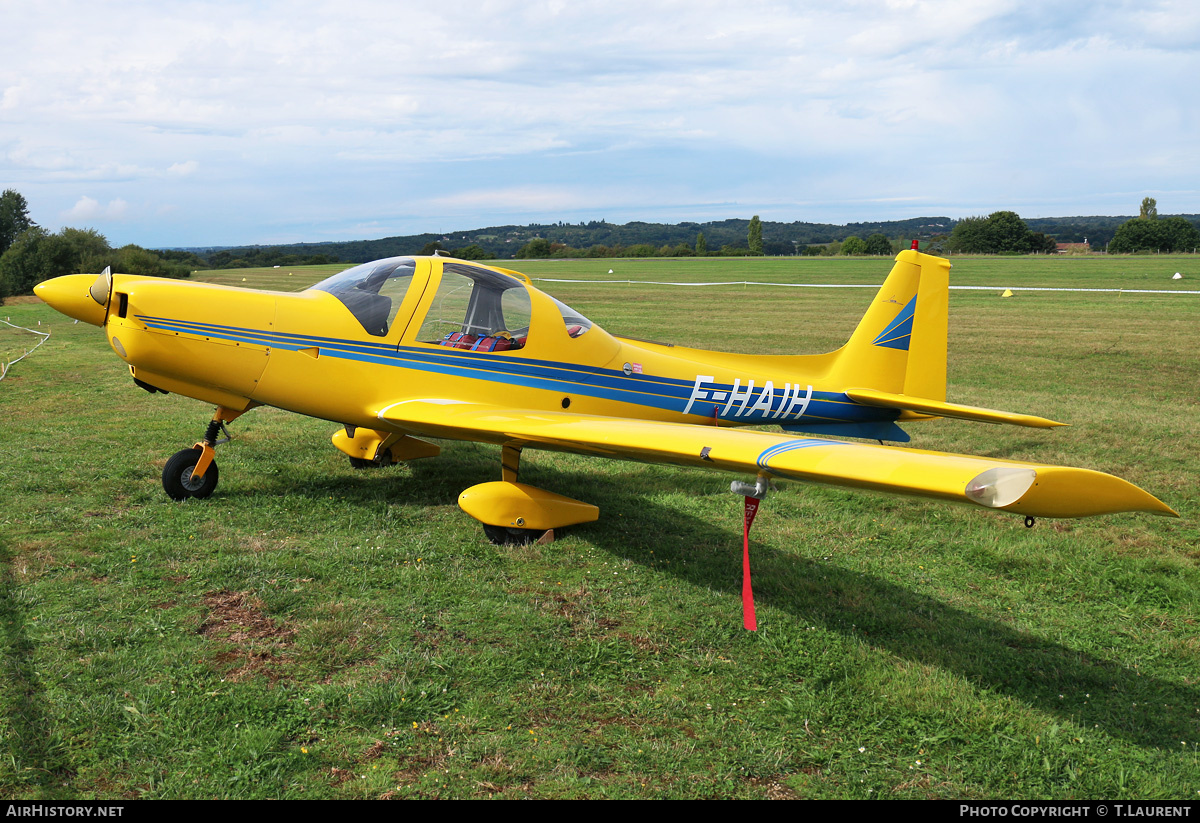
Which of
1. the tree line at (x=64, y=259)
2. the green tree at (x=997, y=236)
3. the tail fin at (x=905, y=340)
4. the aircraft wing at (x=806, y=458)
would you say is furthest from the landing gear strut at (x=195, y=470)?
the green tree at (x=997, y=236)

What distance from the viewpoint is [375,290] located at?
6.43m

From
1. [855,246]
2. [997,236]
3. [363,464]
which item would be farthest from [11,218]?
[997,236]

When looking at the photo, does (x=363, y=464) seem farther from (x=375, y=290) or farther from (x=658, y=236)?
(x=658, y=236)

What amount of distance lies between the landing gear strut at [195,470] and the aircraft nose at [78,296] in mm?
1174

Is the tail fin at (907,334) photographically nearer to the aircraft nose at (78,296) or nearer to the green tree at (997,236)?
the aircraft nose at (78,296)

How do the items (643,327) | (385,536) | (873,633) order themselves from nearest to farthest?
(873,633)
(385,536)
(643,327)

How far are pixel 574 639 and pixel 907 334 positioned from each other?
5333 mm

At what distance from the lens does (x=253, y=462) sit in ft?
25.5

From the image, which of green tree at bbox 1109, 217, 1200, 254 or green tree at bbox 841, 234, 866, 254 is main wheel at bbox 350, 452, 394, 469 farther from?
green tree at bbox 1109, 217, 1200, 254

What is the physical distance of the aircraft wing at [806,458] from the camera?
2.96 meters

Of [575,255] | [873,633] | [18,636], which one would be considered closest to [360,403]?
[18,636]

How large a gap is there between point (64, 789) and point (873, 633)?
13.4 feet

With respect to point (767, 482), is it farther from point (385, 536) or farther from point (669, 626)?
point (385, 536)

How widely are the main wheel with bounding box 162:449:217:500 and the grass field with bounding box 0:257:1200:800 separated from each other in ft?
0.53
